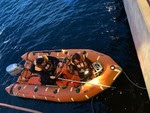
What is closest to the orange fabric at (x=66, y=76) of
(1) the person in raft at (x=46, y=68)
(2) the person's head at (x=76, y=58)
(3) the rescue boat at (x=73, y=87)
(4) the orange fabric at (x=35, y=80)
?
(3) the rescue boat at (x=73, y=87)

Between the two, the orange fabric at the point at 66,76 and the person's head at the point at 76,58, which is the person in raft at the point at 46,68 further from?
the person's head at the point at 76,58

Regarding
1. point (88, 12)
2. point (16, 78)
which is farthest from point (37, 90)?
point (88, 12)

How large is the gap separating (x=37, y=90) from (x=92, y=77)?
2.74m

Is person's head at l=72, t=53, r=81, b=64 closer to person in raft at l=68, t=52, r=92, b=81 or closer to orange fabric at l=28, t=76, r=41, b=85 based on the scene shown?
person in raft at l=68, t=52, r=92, b=81

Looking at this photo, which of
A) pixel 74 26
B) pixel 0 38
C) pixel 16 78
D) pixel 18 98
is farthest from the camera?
pixel 0 38

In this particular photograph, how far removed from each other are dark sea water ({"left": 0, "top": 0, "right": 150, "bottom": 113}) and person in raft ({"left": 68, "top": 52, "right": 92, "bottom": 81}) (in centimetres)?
113

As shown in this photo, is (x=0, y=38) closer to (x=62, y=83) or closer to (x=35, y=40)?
(x=35, y=40)

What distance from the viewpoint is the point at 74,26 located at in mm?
15750

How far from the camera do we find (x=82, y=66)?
421 inches

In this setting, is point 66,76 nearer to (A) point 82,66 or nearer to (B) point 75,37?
(A) point 82,66

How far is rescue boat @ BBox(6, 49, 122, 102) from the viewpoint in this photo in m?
10.5

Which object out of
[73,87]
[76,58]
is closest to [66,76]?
[73,87]

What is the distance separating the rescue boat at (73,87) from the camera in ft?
34.6

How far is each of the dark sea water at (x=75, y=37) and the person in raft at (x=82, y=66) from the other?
1133 mm
